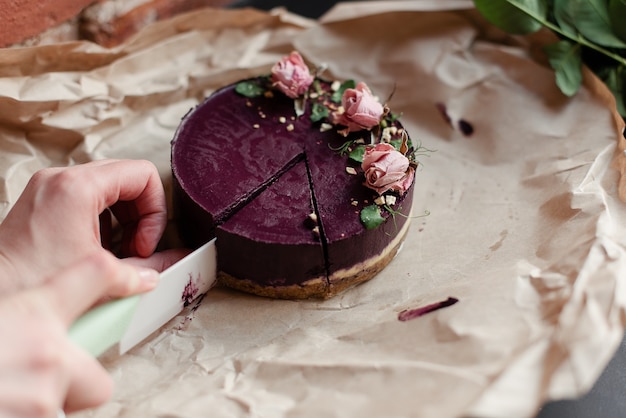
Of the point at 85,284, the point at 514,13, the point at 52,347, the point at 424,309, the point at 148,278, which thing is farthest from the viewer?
the point at 514,13

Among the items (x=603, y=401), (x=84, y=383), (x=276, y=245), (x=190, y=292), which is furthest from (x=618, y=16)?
(x=84, y=383)

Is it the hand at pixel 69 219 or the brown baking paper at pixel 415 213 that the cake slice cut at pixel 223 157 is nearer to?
the hand at pixel 69 219

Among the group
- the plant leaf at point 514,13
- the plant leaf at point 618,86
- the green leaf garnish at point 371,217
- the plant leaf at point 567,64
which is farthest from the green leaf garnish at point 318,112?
the plant leaf at point 618,86

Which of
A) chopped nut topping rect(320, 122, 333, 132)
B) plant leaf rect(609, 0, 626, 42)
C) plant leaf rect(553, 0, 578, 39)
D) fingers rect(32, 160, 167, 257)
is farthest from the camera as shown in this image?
plant leaf rect(553, 0, 578, 39)

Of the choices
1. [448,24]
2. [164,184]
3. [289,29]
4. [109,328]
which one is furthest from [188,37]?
[109,328]

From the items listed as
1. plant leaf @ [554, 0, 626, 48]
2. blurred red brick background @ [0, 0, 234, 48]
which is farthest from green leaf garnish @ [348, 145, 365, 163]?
blurred red brick background @ [0, 0, 234, 48]

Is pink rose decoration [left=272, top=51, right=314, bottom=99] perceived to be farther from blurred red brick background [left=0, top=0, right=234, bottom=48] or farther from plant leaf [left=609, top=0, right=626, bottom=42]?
plant leaf [left=609, top=0, right=626, bottom=42]

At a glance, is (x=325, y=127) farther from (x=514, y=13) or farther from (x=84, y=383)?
(x=84, y=383)
